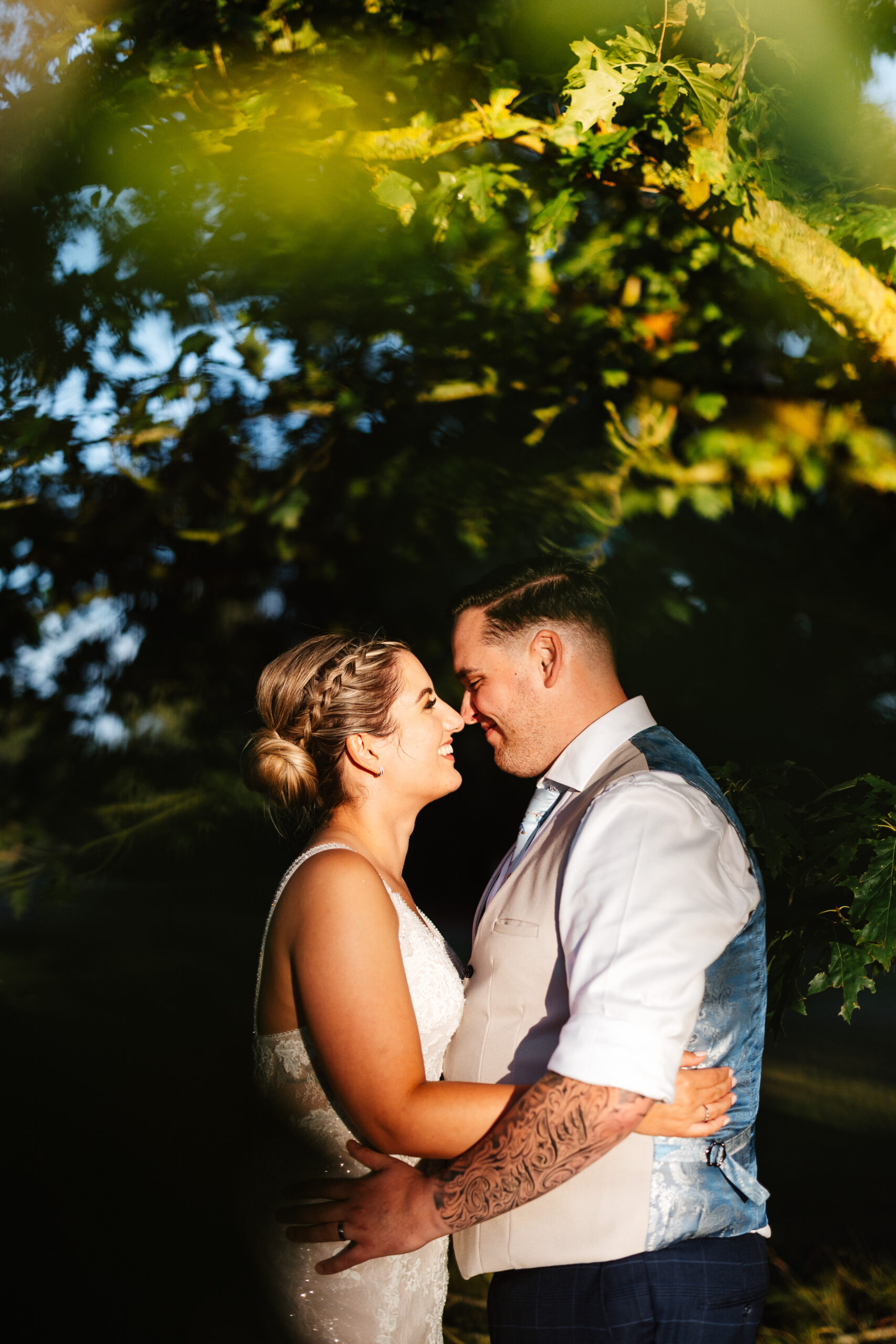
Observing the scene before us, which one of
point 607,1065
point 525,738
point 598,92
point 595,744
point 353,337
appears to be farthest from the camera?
point 353,337

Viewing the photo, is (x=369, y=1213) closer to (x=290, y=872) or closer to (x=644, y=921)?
(x=290, y=872)

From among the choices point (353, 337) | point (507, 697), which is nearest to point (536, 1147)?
point (507, 697)

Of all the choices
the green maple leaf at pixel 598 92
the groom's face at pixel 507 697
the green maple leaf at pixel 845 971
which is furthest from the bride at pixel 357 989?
the green maple leaf at pixel 598 92

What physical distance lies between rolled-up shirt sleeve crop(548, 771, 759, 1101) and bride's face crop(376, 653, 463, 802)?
0.72 m

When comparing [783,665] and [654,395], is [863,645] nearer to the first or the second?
[783,665]

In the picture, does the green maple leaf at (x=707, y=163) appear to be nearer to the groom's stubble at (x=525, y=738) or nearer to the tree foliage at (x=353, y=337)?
the tree foliage at (x=353, y=337)

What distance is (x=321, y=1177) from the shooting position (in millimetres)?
1747

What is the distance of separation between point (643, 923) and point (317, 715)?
1014 mm

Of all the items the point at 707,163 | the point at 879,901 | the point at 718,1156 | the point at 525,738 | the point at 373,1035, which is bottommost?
the point at 879,901

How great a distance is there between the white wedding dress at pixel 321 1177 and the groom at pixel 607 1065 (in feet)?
0.22

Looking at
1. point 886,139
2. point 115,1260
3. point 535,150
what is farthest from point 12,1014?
point 886,139

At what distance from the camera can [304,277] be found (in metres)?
3.95

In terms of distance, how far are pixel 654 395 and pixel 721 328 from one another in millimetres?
386

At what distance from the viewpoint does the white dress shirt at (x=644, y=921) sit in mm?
1271
